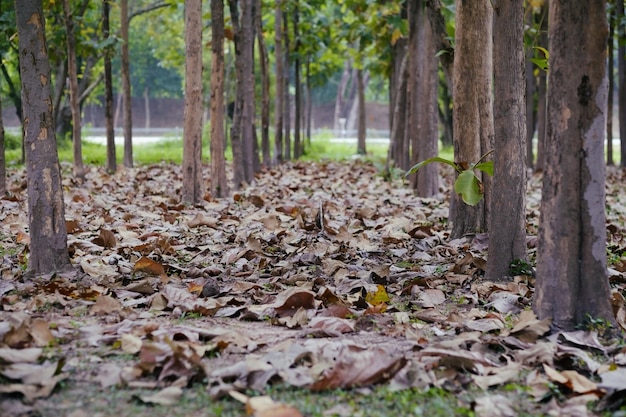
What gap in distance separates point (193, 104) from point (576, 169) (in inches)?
248

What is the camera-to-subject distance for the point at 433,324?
3.84 meters

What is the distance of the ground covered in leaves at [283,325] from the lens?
279 centimetres

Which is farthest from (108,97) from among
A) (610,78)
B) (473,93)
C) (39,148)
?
(610,78)

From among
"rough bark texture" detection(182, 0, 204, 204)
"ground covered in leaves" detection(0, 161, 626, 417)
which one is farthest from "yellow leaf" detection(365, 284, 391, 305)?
"rough bark texture" detection(182, 0, 204, 204)

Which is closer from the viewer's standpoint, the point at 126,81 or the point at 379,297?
the point at 379,297

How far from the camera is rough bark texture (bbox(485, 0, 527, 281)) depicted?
4.58 meters

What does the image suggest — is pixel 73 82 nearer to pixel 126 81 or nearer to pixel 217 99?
pixel 217 99

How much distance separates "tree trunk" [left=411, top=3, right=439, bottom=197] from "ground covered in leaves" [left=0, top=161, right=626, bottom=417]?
11.6 feet

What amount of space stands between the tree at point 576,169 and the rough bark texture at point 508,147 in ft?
2.99

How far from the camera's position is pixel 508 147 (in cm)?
464

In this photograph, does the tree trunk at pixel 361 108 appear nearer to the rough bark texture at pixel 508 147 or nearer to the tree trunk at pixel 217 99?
the tree trunk at pixel 217 99

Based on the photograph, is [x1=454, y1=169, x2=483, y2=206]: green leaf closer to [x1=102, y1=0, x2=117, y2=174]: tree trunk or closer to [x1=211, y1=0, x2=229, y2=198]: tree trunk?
[x1=211, y1=0, x2=229, y2=198]: tree trunk

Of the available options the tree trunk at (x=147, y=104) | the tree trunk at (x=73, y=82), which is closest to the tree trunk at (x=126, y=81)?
the tree trunk at (x=73, y=82)

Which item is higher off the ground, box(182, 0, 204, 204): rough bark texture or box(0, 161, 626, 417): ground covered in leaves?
box(182, 0, 204, 204): rough bark texture
